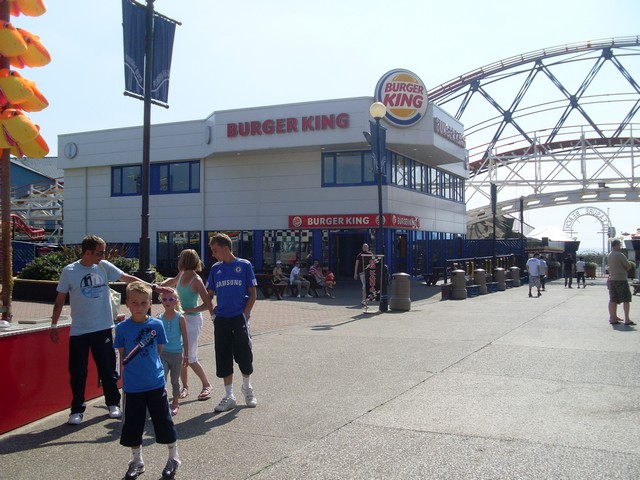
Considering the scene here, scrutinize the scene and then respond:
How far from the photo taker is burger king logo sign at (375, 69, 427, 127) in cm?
→ 2588

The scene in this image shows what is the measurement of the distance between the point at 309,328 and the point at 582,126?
37.8 meters

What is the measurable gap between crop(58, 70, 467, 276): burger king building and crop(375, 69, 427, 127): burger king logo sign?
0.15 feet

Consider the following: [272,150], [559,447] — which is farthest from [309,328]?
[272,150]

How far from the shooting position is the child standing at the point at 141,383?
4.64 m

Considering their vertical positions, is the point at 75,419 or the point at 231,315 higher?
the point at 231,315

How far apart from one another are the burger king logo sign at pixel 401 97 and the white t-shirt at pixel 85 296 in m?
20.7

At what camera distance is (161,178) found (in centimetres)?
3089

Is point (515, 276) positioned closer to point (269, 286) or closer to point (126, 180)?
point (269, 286)

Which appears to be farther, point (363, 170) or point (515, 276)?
point (515, 276)

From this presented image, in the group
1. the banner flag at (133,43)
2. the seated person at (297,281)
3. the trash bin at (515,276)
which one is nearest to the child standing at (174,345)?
the banner flag at (133,43)

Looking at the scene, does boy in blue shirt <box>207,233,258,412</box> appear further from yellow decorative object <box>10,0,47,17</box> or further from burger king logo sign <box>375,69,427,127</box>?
burger king logo sign <box>375,69,427,127</box>

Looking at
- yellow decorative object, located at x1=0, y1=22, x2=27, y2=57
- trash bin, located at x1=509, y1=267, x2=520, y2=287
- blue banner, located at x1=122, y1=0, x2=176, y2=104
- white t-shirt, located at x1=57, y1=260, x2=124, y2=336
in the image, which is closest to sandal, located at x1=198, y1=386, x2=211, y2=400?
white t-shirt, located at x1=57, y1=260, x2=124, y2=336

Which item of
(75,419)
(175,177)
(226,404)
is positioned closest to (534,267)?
(175,177)

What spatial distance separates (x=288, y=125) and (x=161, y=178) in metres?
7.89
